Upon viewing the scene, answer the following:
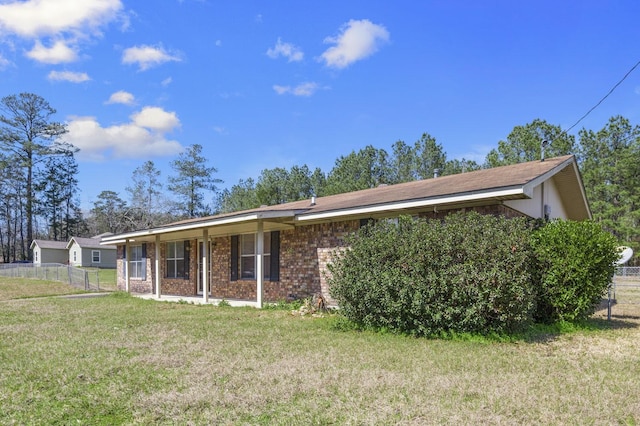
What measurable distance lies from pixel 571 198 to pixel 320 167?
26939 mm

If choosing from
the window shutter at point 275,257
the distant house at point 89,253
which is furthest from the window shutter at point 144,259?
the distant house at point 89,253

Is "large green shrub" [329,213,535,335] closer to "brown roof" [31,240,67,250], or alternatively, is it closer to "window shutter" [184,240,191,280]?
"window shutter" [184,240,191,280]

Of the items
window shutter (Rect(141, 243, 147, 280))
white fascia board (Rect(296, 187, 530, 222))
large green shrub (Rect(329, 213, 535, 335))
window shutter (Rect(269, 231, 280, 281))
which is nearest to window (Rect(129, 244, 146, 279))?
window shutter (Rect(141, 243, 147, 280))

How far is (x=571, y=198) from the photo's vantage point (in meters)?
12.8

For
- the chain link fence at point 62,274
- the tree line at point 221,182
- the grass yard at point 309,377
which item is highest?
the tree line at point 221,182

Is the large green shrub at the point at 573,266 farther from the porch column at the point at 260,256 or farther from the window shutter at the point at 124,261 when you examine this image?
the window shutter at the point at 124,261

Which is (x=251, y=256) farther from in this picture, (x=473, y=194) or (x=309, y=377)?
(x=309, y=377)

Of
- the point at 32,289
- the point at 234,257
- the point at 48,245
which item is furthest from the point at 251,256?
the point at 48,245

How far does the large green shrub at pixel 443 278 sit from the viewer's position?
7.13 meters

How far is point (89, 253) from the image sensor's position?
→ 4506 centimetres

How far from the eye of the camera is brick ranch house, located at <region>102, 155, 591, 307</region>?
30.6ft

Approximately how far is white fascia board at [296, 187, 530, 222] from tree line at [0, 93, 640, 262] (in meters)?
8.74

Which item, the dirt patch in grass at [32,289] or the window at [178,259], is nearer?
the window at [178,259]

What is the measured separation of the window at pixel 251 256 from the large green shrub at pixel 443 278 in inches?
194
